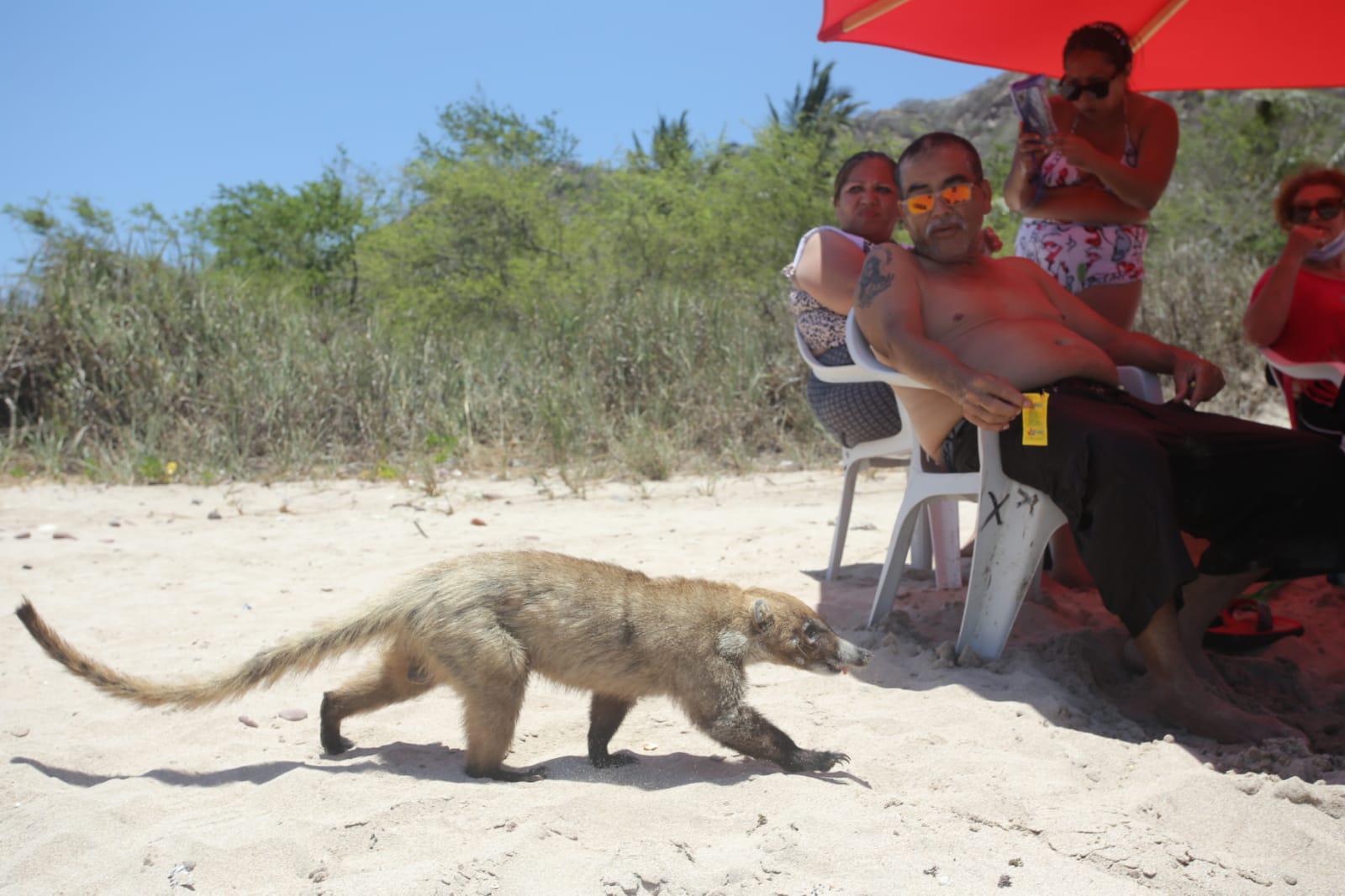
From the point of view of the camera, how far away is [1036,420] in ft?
11.2

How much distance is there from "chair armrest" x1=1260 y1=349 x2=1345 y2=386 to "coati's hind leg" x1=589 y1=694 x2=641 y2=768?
10.8ft

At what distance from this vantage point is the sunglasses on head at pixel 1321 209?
4.83m

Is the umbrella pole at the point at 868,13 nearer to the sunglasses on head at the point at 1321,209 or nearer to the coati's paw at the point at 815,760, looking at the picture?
the sunglasses on head at the point at 1321,209

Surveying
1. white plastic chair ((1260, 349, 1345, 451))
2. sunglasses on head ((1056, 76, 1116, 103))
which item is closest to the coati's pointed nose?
white plastic chair ((1260, 349, 1345, 451))

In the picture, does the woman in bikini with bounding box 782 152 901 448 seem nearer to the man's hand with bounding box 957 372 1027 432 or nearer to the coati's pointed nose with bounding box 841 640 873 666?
the man's hand with bounding box 957 372 1027 432

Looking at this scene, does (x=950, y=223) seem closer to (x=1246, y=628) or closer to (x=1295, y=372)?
(x=1246, y=628)

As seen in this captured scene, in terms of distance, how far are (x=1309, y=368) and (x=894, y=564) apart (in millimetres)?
2088

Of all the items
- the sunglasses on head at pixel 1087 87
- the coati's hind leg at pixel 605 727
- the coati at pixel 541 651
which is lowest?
the coati's hind leg at pixel 605 727

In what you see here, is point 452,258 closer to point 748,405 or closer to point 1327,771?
point 748,405

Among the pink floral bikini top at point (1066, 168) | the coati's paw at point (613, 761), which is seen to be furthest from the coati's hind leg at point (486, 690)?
the pink floral bikini top at point (1066, 168)

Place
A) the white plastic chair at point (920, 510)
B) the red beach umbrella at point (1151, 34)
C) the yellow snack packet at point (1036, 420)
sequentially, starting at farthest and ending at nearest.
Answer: the red beach umbrella at point (1151, 34) < the white plastic chair at point (920, 510) < the yellow snack packet at point (1036, 420)

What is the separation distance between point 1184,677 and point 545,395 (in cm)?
680

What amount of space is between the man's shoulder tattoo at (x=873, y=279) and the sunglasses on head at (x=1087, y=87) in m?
1.53

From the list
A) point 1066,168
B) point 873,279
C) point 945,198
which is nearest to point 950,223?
point 945,198
